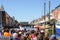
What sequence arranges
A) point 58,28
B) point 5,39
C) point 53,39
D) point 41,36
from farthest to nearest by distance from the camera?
point 58,28 < point 41,36 < point 5,39 < point 53,39

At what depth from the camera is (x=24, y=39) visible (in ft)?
49.7

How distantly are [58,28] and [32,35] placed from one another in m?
6.93

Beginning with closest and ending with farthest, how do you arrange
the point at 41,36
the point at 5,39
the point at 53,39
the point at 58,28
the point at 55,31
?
1. the point at 53,39
2. the point at 5,39
3. the point at 41,36
4. the point at 58,28
5. the point at 55,31

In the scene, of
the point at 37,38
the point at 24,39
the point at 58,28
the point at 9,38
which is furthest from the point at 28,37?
the point at 58,28

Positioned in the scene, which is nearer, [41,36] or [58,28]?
[41,36]

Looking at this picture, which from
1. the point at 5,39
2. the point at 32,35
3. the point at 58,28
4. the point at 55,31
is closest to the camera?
the point at 5,39

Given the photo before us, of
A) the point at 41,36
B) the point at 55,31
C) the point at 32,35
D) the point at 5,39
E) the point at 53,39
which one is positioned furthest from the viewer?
the point at 55,31

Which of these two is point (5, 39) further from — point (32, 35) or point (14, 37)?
point (32, 35)

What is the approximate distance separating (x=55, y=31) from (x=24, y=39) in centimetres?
807

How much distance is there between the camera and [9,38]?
42.9 feet

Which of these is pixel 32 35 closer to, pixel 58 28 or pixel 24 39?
pixel 24 39

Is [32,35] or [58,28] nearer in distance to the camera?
[32,35]

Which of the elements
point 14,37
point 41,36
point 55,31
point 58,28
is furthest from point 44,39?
point 55,31

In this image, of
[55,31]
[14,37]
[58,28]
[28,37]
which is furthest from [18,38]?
[55,31]
